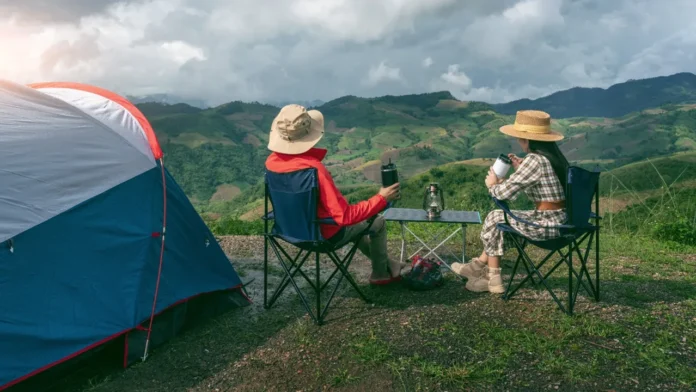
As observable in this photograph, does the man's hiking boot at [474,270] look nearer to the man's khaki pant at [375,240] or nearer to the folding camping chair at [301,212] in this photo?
the man's khaki pant at [375,240]

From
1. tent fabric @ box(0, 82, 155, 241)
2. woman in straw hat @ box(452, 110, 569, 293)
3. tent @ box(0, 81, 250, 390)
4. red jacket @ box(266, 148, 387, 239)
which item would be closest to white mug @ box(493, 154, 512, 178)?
woman in straw hat @ box(452, 110, 569, 293)

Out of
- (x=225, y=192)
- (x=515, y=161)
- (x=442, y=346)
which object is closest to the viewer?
(x=442, y=346)

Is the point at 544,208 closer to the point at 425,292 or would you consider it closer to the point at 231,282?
the point at 425,292

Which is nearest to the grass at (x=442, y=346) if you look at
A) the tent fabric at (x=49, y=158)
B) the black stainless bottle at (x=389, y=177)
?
the black stainless bottle at (x=389, y=177)

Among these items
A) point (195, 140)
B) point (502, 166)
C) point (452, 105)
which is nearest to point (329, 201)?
point (502, 166)

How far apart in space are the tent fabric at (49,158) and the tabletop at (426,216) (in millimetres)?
2624

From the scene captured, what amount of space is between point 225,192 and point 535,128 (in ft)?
362

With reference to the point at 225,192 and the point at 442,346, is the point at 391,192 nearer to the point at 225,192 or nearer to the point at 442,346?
the point at 442,346

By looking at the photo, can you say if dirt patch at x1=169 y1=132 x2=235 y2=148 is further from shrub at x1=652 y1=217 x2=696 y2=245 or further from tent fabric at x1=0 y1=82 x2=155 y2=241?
tent fabric at x1=0 y1=82 x2=155 y2=241

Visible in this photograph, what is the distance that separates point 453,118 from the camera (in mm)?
177625

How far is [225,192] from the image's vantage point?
111625mm

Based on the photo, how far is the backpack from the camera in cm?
509

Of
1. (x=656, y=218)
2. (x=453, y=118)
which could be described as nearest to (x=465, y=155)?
(x=453, y=118)

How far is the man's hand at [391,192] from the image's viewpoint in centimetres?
432
